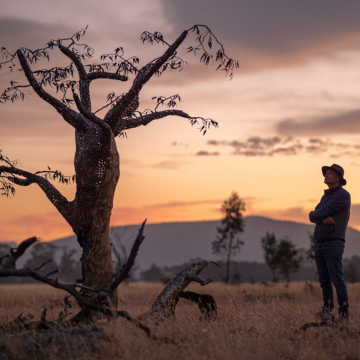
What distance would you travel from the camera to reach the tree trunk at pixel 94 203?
32.2ft

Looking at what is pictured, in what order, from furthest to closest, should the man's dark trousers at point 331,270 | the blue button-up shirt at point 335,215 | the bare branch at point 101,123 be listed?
the bare branch at point 101,123
the blue button-up shirt at point 335,215
the man's dark trousers at point 331,270

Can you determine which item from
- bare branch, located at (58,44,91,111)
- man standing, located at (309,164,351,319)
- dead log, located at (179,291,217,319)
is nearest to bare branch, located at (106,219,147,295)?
dead log, located at (179,291,217,319)

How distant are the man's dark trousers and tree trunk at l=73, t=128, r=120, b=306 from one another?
14.9 ft

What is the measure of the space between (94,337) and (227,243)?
108 ft

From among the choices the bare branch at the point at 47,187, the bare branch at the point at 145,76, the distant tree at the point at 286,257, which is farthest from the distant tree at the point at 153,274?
the bare branch at the point at 145,76

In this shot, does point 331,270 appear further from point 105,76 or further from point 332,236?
point 105,76

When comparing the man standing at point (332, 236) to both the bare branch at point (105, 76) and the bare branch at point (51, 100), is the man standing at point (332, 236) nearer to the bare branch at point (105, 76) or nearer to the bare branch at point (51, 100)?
the bare branch at point (51, 100)

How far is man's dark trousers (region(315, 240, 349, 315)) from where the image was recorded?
25.8 ft

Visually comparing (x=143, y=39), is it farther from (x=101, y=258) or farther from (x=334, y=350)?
(x=334, y=350)

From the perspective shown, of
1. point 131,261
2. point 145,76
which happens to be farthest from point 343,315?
point 145,76

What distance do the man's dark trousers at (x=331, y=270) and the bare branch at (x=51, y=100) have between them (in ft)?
19.4

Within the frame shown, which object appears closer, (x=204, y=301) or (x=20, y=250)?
(x=20, y=250)

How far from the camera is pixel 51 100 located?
32.0ft

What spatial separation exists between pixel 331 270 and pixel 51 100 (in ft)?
22.7
